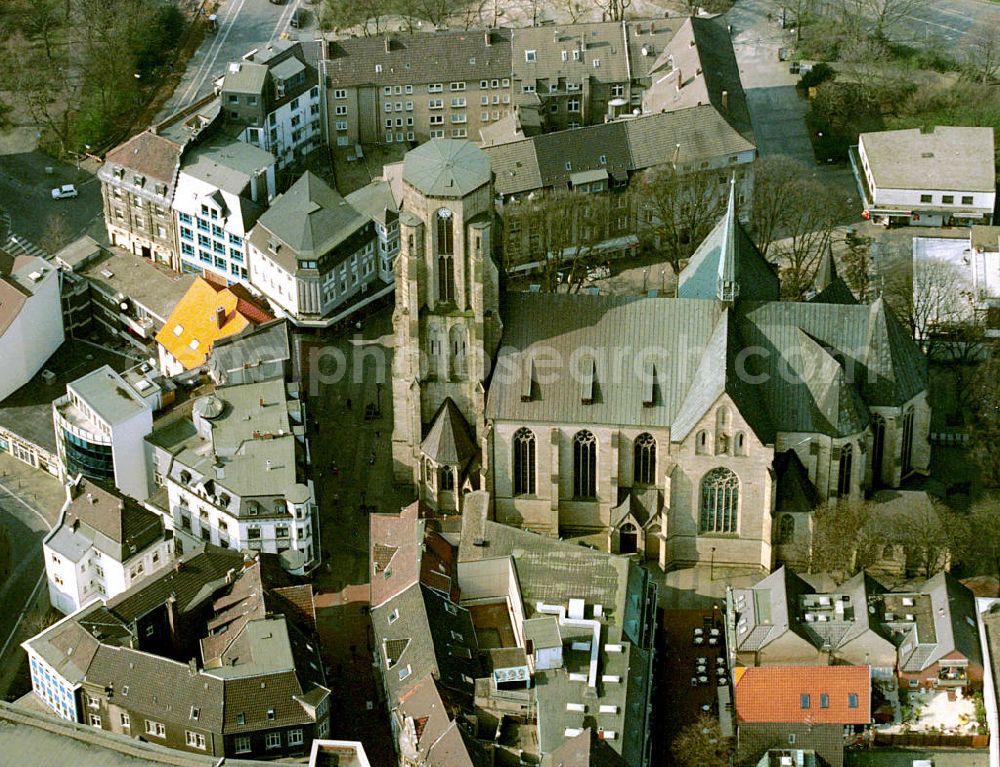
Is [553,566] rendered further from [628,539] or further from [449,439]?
[449,439]

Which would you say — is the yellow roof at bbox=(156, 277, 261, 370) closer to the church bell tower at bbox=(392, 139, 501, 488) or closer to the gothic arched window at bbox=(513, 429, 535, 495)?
the church bell tower at bbox=(392, 139, 501, 488)

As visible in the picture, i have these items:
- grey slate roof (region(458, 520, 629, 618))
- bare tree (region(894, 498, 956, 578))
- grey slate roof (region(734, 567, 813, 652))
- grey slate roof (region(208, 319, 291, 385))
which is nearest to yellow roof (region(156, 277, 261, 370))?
grey slate roof (region(208, 319, 291, 385))

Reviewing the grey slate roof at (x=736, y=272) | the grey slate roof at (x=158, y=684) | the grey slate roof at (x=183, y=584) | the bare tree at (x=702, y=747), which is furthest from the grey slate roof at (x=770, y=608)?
the grey slate roof at (x=183, y=584)

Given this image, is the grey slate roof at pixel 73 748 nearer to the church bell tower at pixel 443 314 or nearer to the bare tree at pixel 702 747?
the bare tree at pixel 702 747

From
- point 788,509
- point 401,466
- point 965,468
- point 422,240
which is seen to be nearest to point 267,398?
point 401,466

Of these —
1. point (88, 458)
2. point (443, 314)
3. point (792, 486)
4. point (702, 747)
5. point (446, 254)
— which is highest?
point (446, 254)

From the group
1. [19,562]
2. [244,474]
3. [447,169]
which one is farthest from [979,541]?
[19,562]

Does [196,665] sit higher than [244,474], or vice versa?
[244,474]
